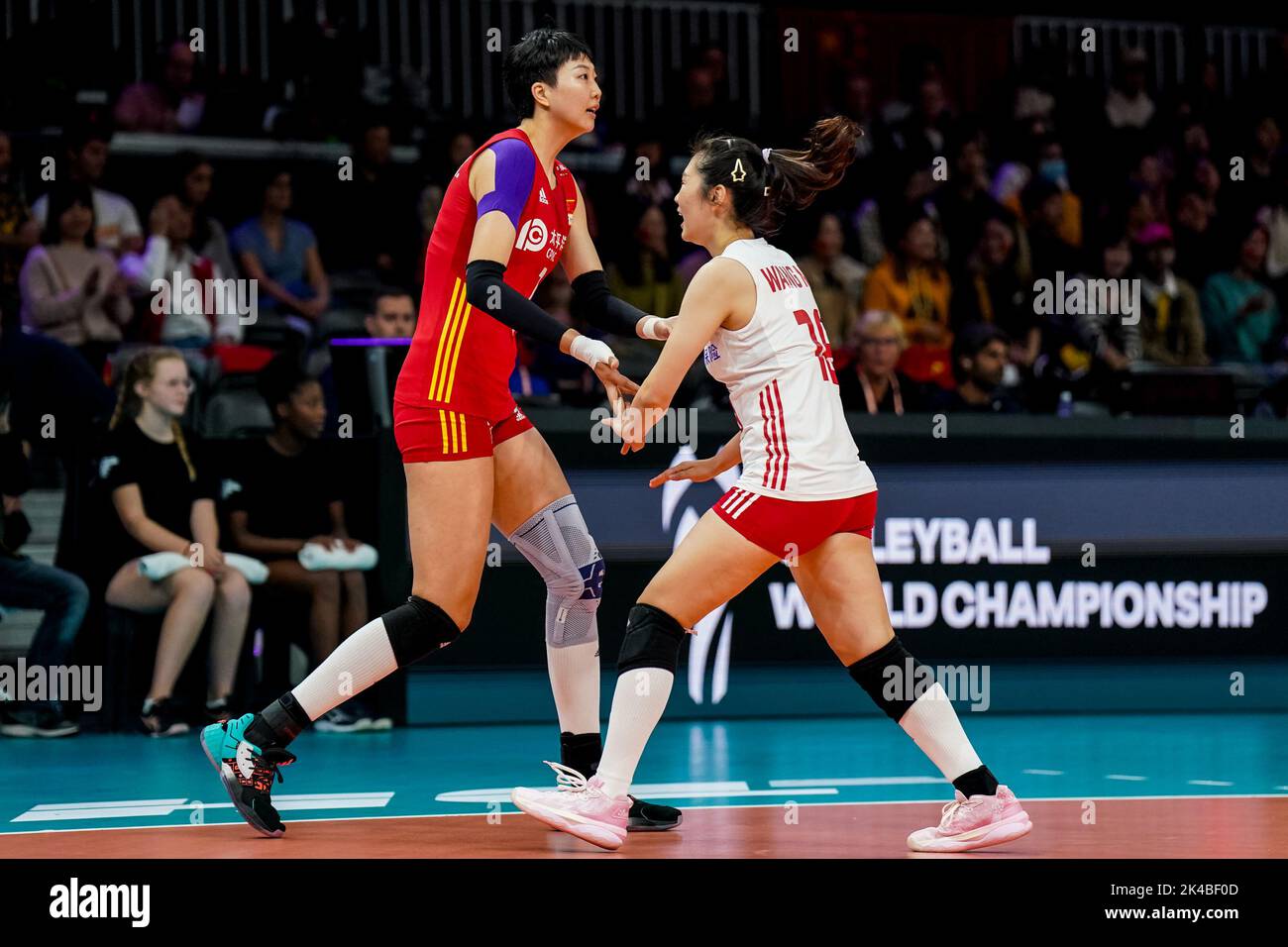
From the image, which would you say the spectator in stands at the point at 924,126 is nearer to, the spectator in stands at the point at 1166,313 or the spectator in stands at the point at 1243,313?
the spectator in stands at the point at 1166,313

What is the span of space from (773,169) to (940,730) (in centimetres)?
151

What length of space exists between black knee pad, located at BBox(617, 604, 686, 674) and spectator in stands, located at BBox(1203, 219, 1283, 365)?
28.0 feet

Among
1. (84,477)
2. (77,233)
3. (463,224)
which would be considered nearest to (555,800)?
(463,224)

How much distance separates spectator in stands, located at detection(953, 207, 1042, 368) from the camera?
10.9 metres

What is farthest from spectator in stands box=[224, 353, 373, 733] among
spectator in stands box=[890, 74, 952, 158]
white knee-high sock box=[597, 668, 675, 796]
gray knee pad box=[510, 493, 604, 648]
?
spectator in stands box=[890, 74, 952, 158]

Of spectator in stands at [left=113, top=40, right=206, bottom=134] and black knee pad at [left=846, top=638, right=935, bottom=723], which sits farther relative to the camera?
spectator in stands at [left=113, top=40, right=206, bottom=134]

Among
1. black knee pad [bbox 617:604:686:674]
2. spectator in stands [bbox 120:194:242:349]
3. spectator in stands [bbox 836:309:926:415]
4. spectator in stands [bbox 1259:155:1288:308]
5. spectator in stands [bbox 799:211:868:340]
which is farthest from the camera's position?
spectator in stands [bbox 1259:155:1288:308]

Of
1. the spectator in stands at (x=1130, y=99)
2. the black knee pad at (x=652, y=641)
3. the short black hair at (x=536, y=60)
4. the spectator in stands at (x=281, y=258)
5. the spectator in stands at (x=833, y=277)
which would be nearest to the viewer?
the black knee pad at (x=652, y=641)

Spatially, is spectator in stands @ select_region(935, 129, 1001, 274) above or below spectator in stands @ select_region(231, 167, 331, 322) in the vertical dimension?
above

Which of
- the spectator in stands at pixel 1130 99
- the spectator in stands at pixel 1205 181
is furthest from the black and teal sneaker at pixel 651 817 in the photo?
the spectator in stands at pixel 1130 99

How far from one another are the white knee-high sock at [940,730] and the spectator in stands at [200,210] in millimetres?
6856

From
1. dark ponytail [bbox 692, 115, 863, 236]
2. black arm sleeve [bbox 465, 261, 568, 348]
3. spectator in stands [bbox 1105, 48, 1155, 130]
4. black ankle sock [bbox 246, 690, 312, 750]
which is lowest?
black ankle sock [bbox 246, 690, 312, 750]

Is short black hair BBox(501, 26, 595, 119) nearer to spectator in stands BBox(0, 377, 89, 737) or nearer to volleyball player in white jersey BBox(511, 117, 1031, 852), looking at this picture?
volleyball player in white jersey BBox(511, 117, 1031, 852)

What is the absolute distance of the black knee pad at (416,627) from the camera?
15.3 ft
